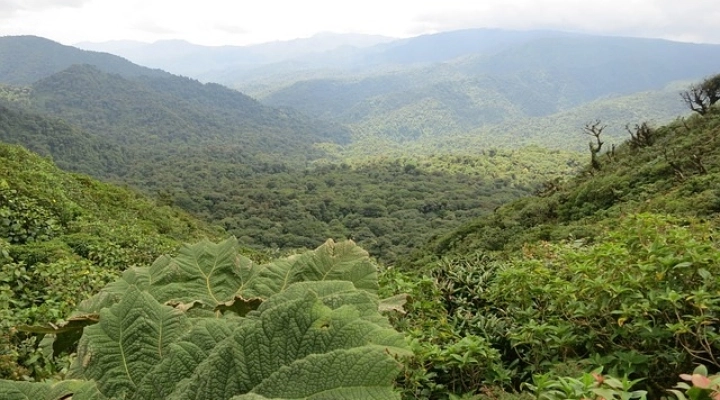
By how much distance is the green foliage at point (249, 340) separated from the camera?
1117 millimetres

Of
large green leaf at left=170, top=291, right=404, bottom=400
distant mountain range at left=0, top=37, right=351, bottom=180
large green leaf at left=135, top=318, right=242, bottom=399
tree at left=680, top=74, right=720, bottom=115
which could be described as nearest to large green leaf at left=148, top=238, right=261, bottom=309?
large green leaf at left=135, top=318, right=242, bottom=399

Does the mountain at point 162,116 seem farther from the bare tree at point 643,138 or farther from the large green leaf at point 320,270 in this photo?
the large green leaf at point 320,270

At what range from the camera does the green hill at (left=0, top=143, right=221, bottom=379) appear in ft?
12.3

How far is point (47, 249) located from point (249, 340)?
24.1ft

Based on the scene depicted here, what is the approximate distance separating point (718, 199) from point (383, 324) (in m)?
9.33

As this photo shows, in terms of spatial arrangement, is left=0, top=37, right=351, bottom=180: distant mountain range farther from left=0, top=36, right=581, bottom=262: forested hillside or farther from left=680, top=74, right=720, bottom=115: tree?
left=680, top=74, right=720, bottom=115: tree

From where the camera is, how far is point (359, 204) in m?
61.0

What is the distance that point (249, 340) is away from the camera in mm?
1203

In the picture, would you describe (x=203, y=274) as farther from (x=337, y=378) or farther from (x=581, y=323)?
(x=581, y=323)

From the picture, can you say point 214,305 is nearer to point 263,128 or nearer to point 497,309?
point 497,309

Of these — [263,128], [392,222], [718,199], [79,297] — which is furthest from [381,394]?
[263,128]

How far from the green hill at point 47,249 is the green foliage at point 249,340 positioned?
6.20 feet

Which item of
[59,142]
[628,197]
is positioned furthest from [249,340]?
[59,142]

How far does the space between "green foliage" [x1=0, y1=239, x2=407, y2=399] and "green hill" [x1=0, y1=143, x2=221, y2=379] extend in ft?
6.20
